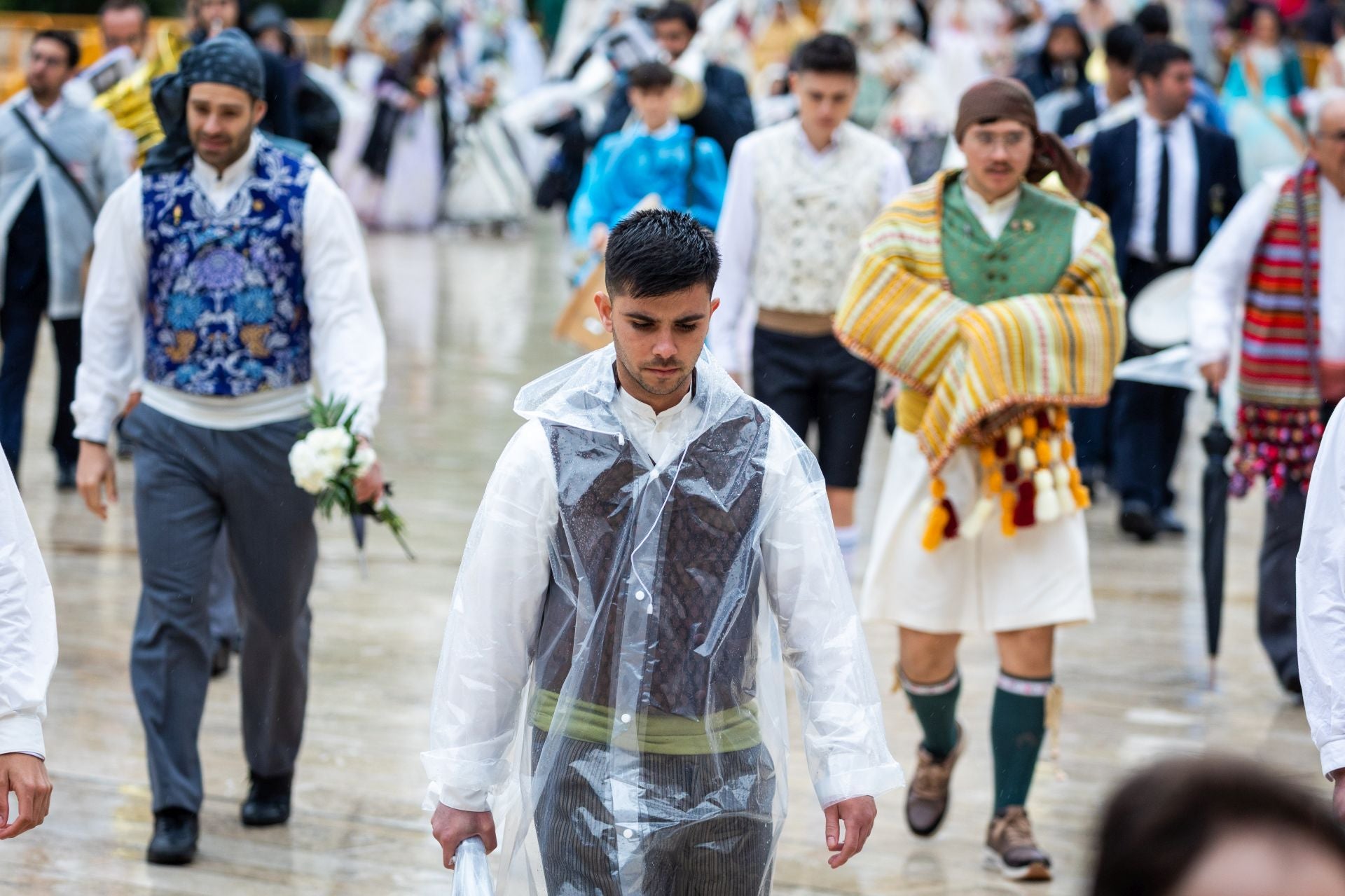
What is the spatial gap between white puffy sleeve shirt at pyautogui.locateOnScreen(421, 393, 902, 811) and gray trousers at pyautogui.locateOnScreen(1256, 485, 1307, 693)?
343cm

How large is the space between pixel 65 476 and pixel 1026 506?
5.58 metres

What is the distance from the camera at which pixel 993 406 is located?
16.2ft

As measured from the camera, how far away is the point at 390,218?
2097cm

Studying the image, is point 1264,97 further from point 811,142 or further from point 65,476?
point 65,476

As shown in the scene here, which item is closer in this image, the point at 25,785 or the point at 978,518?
the point at 25,785

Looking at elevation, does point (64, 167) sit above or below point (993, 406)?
above

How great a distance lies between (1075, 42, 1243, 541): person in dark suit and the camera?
8.85 meters

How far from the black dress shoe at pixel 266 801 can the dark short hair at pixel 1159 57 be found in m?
5.36

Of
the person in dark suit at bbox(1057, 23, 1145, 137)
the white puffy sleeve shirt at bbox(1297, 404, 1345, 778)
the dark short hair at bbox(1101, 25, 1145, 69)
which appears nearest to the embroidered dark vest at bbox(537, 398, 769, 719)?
the white puffy sleeve shirt at bbox(1297, 404, 1345, 778)

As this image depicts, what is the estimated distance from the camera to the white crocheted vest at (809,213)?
6.61m

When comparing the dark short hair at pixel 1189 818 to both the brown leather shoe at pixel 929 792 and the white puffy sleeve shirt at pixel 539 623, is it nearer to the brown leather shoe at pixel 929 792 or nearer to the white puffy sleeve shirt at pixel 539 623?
the white puffy sleeve shirt at pixel 539 623

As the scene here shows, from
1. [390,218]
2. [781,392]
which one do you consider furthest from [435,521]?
[390,218]

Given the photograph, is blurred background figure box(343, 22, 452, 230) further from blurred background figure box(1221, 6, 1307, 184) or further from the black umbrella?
the black umbrella

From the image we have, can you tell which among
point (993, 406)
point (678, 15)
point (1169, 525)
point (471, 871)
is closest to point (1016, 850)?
point (993, 406)
